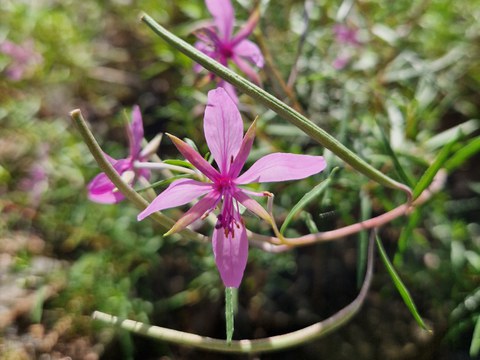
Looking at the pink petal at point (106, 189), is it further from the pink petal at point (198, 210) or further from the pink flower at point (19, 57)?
the pink flower at point (19, 57)

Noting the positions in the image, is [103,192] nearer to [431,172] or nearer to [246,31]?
[246,31]

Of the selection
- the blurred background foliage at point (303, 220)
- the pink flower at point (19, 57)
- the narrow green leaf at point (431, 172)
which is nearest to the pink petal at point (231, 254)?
the narrow green leaf at point (431, 172)

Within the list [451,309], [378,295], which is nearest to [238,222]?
[451,309]

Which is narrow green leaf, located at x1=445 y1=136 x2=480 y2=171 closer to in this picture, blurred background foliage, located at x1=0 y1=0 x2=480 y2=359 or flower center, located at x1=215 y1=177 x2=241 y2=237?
blurred background foliage, located at x1=0 y1=0 x2=480 y2=359

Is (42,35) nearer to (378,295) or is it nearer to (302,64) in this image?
(302,64)

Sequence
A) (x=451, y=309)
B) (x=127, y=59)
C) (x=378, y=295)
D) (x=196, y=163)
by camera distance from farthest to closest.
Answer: (x=127, y=59), (x=378, y=295), (x=451, y=309), (x=196, y=163)

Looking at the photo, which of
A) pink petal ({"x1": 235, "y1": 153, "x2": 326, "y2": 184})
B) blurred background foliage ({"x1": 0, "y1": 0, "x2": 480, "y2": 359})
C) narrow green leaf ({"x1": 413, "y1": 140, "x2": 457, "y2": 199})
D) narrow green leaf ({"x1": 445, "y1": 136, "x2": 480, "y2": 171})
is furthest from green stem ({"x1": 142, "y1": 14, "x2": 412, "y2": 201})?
blurred background foliage ({"x1": 0, "y1": 0, "x2": 480, "y2": 359})
